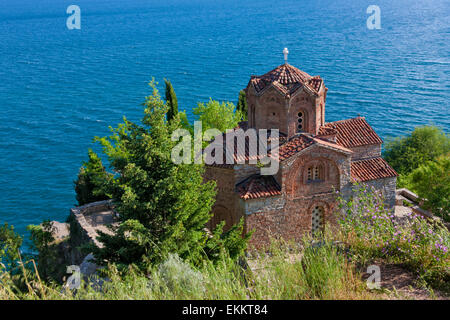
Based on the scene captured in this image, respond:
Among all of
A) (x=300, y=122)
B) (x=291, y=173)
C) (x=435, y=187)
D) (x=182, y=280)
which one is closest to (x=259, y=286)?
(x=182, y=280)

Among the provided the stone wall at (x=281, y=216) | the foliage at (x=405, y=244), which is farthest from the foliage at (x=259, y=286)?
the stone wall at (x=281, y=216)

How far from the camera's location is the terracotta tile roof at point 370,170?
93.9 ft

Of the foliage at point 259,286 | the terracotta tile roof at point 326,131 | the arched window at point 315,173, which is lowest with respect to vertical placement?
the foliage at point 259,286

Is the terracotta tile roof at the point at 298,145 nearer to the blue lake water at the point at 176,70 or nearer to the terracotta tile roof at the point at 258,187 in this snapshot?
the terracotta tile roof at the point at 258,187

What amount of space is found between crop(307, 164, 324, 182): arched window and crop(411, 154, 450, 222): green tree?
34.6ft

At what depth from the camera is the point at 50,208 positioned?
51.8m

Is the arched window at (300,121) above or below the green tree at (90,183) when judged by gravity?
above

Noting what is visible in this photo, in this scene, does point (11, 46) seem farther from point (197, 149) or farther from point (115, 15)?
point (197, 149)

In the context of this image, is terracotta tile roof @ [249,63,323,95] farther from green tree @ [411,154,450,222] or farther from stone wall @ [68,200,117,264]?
green tree @ [411,154,450,222]

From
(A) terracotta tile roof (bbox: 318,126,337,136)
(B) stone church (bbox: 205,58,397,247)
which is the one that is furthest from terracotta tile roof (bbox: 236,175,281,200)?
(A) terracotta tile roof (bbox: 318,126,337,136)

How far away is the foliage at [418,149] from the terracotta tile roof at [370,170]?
26338 mm

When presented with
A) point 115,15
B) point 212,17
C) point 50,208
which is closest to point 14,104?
point 50,208

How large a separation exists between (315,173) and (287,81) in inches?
231

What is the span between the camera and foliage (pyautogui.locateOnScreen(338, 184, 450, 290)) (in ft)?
37.0
